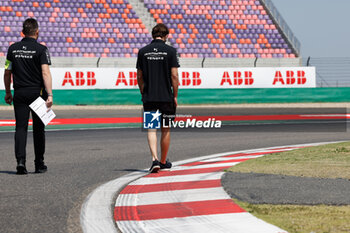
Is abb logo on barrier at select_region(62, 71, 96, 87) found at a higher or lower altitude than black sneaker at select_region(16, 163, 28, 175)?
lower

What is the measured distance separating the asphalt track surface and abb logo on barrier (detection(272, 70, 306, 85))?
12.1 metres

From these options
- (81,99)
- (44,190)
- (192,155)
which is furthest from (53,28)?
(44,190)

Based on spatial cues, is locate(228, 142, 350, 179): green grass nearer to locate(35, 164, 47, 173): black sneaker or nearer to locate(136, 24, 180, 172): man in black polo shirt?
locate(136, 24, 180, 172): man in black polo shirt

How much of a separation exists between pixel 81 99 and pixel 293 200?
2043 cm

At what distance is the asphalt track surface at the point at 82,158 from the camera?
515 cm

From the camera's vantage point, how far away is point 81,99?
25.1m

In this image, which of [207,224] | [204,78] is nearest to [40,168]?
[207,224]

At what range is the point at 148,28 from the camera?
32719 millimetres

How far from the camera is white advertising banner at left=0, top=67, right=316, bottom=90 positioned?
2616 cm

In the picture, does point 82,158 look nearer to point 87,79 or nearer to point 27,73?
point 27,73

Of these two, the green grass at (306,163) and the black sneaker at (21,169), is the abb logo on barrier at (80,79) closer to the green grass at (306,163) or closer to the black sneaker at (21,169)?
the green grass at (306,163)

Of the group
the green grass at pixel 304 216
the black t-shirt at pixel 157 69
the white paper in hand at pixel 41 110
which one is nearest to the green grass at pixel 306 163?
the black t-shirt at pixel 157 69

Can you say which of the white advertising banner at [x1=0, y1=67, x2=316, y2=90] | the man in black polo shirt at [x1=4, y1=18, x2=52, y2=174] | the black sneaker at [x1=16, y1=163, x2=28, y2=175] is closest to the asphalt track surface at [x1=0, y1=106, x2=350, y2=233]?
the black sneaker at [x1=16, y1=163, x2=28, y2=175]

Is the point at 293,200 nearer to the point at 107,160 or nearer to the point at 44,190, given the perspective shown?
the point at 44,190
